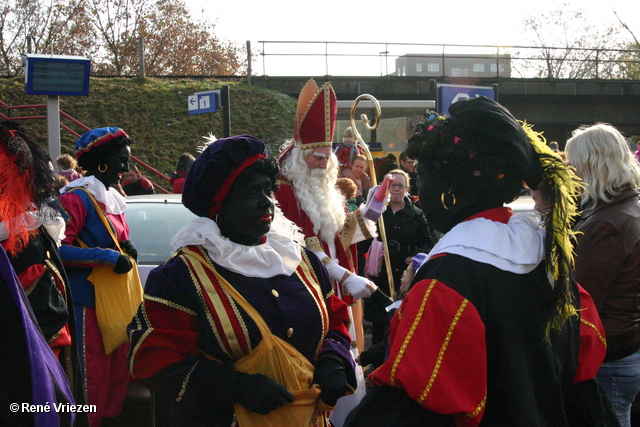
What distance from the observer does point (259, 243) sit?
2.50 m

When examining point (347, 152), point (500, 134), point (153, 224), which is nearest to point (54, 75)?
point (347, 152)

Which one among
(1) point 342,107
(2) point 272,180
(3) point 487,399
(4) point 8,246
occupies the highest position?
(1) point 342,107

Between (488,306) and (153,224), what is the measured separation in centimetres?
404

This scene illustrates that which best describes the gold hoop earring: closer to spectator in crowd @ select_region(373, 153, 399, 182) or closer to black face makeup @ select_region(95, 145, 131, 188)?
black face makeup @ select_region(95, 145, 131, 188)

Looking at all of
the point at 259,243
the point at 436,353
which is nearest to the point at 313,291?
the point at 259,243

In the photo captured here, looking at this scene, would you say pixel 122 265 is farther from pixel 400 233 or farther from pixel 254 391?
pixel 400 233

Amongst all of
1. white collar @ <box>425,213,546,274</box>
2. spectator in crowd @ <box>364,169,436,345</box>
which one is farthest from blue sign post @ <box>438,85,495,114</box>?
→ white collar @ <box>425,213,546,274</box>

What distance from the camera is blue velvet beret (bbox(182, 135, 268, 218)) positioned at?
7.79 ft

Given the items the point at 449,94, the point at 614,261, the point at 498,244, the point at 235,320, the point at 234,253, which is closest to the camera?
the point at 498,244

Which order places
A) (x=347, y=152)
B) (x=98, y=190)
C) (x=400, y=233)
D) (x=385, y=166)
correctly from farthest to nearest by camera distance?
(x=385, y=166)
(x=347, y=152)
(x=400, y=233)
(x=98, y=190)

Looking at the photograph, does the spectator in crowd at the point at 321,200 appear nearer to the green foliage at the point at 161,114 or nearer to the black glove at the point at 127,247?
the black glove at the point at 127,247

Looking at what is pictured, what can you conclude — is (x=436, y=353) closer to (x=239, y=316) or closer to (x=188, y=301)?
(x=239, y=316)

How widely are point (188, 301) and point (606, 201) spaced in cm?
218

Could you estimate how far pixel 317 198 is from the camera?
4.15m
